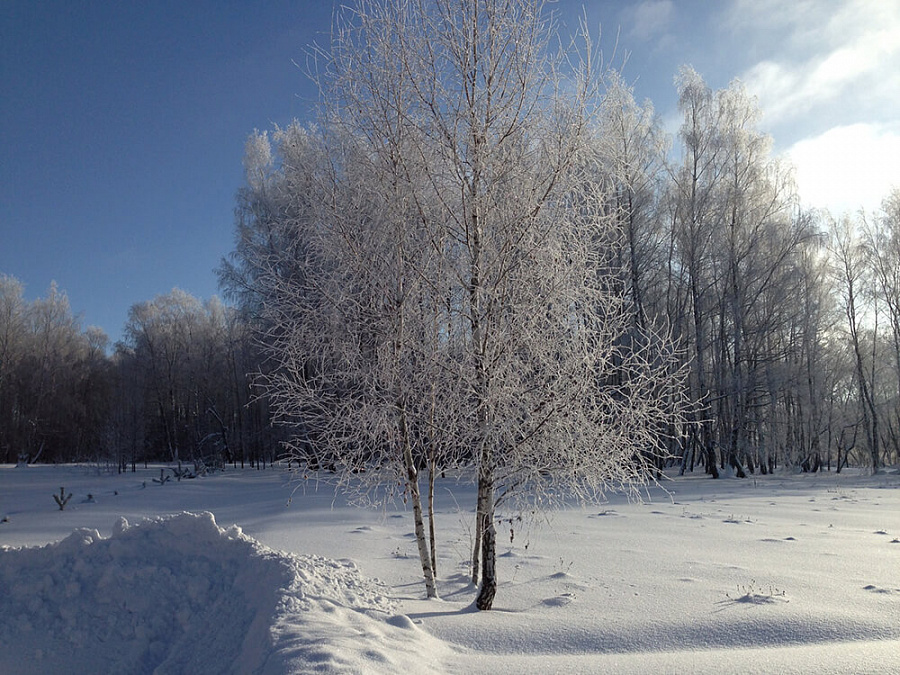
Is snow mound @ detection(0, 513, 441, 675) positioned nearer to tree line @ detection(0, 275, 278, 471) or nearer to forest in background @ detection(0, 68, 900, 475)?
forest in background @ detection(0, 68, 900, 475)

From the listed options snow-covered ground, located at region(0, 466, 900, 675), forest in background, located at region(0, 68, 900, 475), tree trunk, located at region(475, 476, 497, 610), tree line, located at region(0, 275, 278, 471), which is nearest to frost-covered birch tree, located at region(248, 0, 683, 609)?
tree trunk, located at region(475, 476, 497, 610)

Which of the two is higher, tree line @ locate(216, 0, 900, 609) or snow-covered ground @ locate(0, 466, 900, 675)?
tree line @ locate(216, 0, 900, 609)

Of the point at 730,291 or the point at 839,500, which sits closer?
the point at 839,500

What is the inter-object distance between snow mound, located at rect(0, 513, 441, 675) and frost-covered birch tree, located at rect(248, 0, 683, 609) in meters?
1.10

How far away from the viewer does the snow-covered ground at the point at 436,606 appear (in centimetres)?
353

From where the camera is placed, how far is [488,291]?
469 centimetres

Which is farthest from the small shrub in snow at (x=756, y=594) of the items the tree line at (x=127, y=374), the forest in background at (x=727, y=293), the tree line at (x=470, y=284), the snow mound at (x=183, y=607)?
the tree line at (x=127, y=374)

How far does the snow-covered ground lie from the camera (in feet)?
11.6

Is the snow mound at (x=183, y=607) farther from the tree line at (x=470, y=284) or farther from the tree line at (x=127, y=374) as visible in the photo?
the tree line at (x=127, y=374)

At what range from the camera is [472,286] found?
4867mm

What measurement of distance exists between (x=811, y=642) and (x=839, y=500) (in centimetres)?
1173

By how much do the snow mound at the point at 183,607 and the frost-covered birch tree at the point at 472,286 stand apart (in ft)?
3.60

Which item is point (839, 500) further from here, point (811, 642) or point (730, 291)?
point (811, 642)

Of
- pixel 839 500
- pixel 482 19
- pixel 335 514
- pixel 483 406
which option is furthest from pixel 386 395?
pixel 839 500
